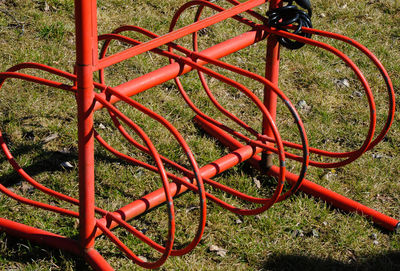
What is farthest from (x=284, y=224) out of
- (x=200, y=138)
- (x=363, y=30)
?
(x=363, y=30)

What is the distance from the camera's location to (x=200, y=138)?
428 centimetres

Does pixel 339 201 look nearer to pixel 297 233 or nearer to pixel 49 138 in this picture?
pixel 297 233

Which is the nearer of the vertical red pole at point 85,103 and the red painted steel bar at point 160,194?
the vertical red pole at point 85,103

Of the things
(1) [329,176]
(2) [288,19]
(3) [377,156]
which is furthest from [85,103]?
(3) [377,156]

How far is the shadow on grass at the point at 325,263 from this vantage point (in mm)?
3336

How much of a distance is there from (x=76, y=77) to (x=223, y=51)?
90 cm

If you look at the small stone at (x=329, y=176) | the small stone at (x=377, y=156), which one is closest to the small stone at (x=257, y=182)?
the small stone at (x=329, y=176)

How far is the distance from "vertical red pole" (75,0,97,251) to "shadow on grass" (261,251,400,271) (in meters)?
0.98

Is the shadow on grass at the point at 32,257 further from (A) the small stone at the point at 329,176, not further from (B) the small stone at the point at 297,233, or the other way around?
(A) the small stone at the point at 329,176

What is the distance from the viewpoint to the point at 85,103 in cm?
268

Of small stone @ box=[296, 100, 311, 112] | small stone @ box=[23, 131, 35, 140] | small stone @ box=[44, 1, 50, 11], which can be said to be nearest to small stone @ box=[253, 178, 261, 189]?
small stone @ box=[296, 100, 311, 112]

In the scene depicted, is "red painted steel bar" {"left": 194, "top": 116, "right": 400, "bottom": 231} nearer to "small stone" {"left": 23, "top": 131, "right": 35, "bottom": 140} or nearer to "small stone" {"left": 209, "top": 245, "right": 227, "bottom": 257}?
"small stone" {"left": 209, "top": 245, "right": 227, "bottom": 257}

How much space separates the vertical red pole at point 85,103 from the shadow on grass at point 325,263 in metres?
0.98

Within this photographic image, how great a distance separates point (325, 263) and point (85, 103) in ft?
5.15
